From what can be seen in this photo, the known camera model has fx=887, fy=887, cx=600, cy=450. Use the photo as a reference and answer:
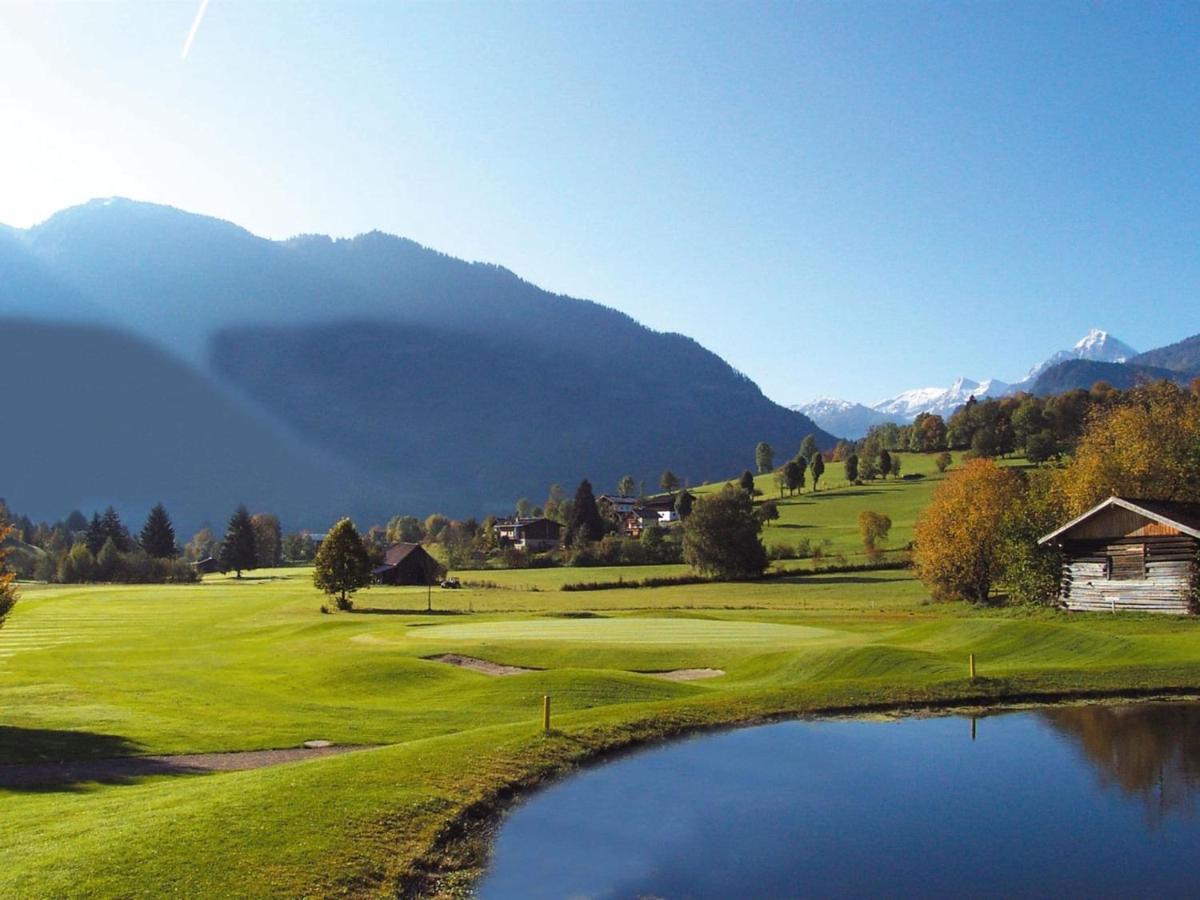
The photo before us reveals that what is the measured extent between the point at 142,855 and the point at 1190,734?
21845 millimetres

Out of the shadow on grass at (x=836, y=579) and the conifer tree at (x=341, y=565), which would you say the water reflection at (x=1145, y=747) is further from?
the shadow on grass at (x=836, y=579)

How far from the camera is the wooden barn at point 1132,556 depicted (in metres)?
42.4

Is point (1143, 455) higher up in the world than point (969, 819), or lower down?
higher up

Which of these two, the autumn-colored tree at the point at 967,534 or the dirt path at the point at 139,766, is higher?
the autumn-colored tree at the point at 967,534

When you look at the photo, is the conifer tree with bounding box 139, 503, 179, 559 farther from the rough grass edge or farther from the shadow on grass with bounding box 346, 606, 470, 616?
the shadow on grass with bounding box 346, 606, 470, 616

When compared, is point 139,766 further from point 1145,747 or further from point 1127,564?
point 1127,564

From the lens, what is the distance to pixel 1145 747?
19891 millimetres

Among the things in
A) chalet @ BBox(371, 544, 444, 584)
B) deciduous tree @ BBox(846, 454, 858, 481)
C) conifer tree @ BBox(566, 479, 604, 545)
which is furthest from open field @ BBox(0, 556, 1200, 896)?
deciduous tree @ BBox(846, 454, 858, 481)

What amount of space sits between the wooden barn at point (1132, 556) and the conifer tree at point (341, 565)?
50915mm

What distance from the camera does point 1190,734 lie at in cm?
2072

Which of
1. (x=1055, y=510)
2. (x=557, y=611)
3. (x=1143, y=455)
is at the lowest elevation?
(x=557, y=611)

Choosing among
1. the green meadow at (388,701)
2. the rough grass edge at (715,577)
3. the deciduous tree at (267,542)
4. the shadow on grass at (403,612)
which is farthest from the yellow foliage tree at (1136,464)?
the deciduous tree at (267,542)

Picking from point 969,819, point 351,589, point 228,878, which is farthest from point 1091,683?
point 351,589

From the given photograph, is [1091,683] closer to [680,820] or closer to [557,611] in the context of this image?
[680,820]
